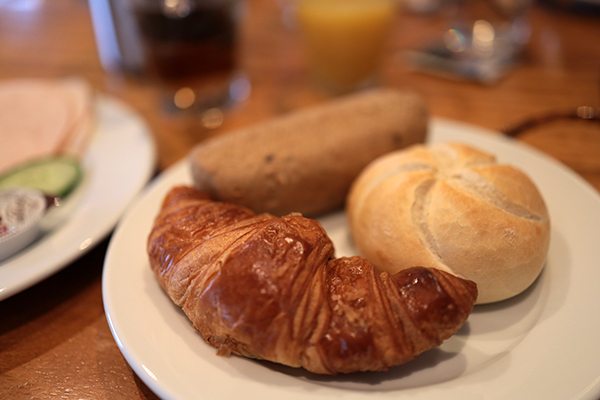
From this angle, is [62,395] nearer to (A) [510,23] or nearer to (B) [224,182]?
(B) [224,182]

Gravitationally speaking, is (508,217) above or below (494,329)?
above

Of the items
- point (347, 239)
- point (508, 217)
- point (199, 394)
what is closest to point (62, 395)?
point (199, 394)

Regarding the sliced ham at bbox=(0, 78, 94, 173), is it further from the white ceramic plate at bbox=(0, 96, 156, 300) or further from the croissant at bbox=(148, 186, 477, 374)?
the croissant at bbox=(148, 186, 477, 374)

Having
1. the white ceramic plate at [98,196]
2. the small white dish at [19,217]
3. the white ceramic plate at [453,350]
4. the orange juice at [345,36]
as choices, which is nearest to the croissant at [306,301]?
the white ceramic plate at [453,350]

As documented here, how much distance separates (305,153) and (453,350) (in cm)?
66

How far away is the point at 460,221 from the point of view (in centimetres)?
95

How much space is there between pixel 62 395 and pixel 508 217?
1002 millimetres

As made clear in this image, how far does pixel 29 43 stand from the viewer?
2.91 m

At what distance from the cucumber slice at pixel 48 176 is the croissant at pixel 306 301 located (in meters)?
0.68

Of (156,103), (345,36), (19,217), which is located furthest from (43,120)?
(345,36)

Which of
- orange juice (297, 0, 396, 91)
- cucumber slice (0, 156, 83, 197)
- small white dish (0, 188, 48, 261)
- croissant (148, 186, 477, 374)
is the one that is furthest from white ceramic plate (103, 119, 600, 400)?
orange juice (297, 0, 396, 91)

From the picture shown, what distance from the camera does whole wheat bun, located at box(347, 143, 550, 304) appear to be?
3.05 ft

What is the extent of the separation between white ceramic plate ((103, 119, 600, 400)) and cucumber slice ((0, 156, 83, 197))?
38 cm

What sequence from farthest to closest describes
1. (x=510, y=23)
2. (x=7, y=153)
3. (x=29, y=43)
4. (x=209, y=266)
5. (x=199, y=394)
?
(x=29, y=43), (x=510, y=23), (x=7, y=153), (x=209, y=266), (x=199, y=394)
